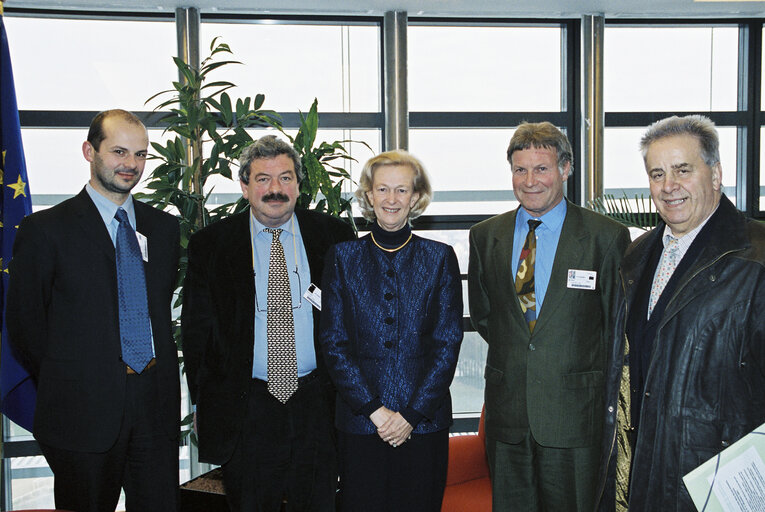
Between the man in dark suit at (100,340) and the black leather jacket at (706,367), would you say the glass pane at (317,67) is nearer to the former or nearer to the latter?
the man in dark suit at (100,340)

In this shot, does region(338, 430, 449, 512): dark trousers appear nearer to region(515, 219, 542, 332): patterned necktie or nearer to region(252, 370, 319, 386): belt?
region(252, 370, 319, 386): belt

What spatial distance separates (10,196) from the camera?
3346mm

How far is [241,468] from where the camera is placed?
8.16 feet

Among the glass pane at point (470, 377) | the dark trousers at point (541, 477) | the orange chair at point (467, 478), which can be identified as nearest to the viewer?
the dark trousers at point (541, 477)

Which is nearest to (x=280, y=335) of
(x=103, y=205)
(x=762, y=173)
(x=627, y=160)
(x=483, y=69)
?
(x=103, y=205)

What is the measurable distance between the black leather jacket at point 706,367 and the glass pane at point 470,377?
3243 millimetres

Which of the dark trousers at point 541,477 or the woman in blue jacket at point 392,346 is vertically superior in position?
the woman in blue jacket at point 392,346

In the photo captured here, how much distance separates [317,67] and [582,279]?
10.8ft

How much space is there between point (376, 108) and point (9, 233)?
2.69 m

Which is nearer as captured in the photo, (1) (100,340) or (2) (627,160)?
(1) (100,340)

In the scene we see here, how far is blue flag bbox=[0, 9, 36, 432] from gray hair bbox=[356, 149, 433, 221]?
1.91m

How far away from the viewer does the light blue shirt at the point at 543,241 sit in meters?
2.39

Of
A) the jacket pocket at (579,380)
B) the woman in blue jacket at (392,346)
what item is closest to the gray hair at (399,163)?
the woman in blue jacket at (392,346)

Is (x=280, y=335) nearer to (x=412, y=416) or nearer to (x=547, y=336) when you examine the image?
(x=412, y=416)
